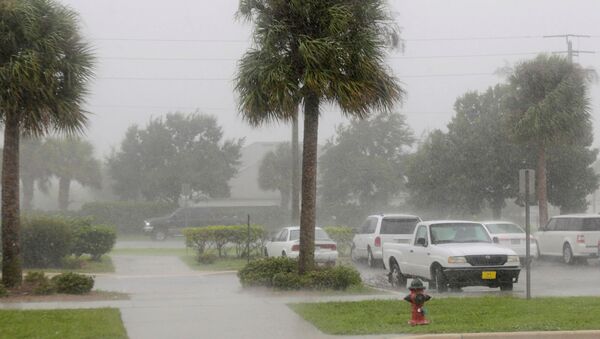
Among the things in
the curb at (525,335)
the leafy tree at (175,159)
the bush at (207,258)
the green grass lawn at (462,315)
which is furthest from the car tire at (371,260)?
the leafy tree at (175,159)

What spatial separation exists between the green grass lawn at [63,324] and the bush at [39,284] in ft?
10.7

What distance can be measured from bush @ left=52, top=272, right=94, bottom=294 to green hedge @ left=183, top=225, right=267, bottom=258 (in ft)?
43.4

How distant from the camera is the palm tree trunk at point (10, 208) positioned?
720 inches

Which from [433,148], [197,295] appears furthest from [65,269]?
[433,148]

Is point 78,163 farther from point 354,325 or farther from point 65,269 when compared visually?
point 354,325

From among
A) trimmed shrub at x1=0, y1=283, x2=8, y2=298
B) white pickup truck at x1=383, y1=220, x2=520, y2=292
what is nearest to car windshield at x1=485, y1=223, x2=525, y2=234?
white pickup truck at x1=383, y1=220, x2=520, y2=292

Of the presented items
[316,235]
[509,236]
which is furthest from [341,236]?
[316,235]

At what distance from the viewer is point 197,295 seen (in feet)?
62.8

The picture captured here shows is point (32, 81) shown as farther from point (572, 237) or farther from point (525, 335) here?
point (572, 237)

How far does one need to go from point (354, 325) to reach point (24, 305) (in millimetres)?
6470

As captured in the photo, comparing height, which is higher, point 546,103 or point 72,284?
point 546,103

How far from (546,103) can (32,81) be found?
2247cm

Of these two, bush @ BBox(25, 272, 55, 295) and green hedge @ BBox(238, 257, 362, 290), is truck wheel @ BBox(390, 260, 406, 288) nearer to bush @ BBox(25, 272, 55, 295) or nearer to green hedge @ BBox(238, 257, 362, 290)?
green hedge @ BBox(238, 257, 362, 290)

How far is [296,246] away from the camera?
85.6 feet
